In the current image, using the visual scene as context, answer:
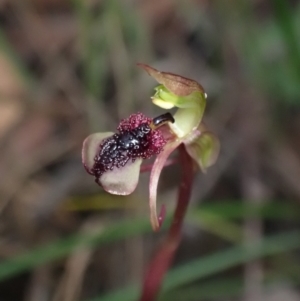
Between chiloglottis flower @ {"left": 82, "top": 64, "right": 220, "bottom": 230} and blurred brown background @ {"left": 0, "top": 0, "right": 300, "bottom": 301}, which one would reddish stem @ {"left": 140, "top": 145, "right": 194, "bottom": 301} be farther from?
blurred brown background @ {"left": 0, "top": 0, "right": 300, "bottom": 301}

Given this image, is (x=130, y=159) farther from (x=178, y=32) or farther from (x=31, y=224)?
(x=178, y=32)

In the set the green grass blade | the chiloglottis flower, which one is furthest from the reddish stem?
Result: the green grass blade

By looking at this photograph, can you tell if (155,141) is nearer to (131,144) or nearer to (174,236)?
(131,144)

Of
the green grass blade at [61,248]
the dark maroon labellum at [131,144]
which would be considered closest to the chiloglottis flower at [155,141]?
the dark maroon labellum at [131,144]

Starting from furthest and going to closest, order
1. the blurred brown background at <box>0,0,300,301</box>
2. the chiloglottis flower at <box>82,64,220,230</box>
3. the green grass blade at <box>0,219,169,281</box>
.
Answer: the blurred brown background at <box>0,0,300,301</box> < the green grass blade at <box>0,219,169,281</box> < the chiloglottis flower at <box>82,64,220,230</box>

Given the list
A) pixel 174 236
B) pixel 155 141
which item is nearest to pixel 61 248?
pixel 174 236

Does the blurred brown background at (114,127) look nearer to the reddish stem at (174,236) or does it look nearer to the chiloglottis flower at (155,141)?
the reddish stem at (174,236)
